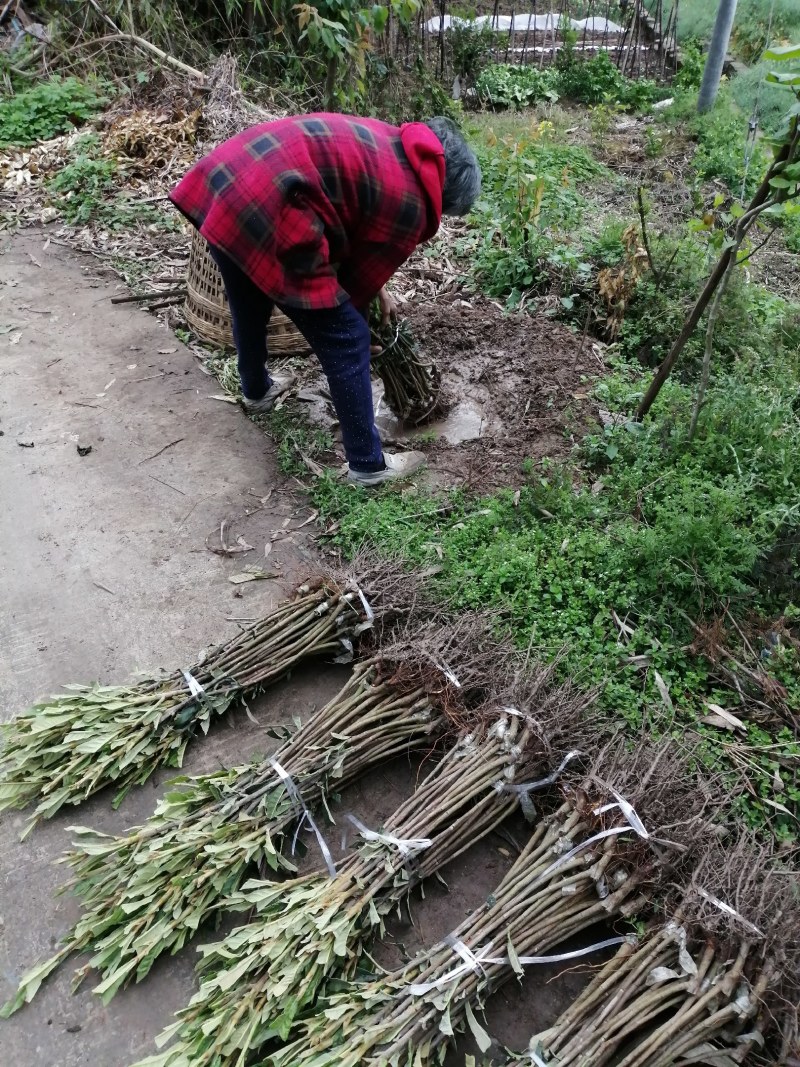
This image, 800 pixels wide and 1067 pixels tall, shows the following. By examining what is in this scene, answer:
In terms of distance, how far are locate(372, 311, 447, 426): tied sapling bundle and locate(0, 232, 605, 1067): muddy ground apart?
1.11 feet

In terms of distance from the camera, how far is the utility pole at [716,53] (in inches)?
253

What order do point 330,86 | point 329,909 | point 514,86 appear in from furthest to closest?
point 514,86 < point 330,86 < point 329,909

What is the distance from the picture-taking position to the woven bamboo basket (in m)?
4.31

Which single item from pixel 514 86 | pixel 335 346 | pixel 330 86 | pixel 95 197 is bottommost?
pixel 95 197

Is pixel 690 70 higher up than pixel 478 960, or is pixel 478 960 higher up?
pixel 690 70

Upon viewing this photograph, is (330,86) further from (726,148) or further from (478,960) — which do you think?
(478,960)

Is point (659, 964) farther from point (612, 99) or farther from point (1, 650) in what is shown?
point (612, 99)

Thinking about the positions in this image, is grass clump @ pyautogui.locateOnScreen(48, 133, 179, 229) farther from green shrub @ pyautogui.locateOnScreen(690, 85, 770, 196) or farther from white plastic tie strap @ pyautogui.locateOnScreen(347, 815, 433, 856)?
white plastic tie strap @ pyautogui.locateOnScreen(347, 815, 433, 856)

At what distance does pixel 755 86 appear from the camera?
24.5 ft

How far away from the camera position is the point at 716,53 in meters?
6.66

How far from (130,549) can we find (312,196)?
1.67 metres

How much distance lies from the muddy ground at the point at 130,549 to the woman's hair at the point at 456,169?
4.04 feet

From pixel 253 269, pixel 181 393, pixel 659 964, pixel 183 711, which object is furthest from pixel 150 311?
pixel 659 964

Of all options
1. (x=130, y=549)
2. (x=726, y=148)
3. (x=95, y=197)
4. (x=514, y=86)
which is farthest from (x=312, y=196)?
(x=514, y=86)
